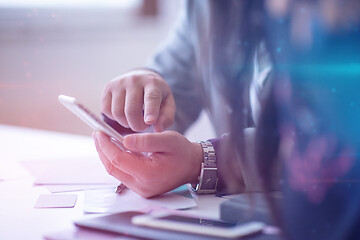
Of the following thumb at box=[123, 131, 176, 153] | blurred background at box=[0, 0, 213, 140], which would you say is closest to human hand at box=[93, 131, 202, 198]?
thumb at box=[123, 131, 176, 153]

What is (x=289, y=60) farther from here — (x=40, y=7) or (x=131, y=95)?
(x=40, y=7)

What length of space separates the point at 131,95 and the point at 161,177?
0.18 meters

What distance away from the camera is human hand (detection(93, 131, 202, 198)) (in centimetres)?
57

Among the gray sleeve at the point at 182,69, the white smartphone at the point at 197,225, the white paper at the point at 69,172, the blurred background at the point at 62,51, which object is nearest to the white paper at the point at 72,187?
the white paper at the point at 69,172

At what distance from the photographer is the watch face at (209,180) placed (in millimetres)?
641

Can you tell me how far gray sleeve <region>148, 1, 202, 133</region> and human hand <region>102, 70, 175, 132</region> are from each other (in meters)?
0.33

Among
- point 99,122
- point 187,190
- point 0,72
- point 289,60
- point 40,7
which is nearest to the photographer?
point 289,60

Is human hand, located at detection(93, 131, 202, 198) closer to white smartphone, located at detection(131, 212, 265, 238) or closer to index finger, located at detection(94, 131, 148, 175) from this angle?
index finger, located at detection(94, 131, 148, 175)

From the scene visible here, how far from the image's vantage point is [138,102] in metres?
0.72

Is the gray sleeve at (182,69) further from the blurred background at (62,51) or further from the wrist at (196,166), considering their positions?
the blurred background at (62,51)

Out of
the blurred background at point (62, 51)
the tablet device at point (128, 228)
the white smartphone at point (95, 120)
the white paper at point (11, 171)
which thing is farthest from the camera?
the blurred background at point (62, 51)

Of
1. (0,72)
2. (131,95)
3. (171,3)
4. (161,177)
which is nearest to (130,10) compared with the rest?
(171,3)

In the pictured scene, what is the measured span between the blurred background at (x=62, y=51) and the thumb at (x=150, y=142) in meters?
1.44

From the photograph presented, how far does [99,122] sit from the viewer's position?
549 millimetres
